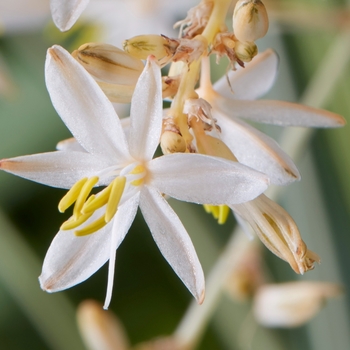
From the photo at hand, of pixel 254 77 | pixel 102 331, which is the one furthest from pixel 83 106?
pixel 102 331

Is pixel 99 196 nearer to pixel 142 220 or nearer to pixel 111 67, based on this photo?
pixel 111 67

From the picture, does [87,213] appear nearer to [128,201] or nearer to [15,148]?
[128,201]

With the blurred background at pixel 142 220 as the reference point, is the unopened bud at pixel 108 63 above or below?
above

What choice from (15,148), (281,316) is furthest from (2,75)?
(281,316)

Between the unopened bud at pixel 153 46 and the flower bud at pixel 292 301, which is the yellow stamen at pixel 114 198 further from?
the flower bud at pixel 292 301

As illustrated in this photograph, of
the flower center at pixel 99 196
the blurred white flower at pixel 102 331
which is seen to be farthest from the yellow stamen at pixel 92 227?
the blurred white flower at pixel 102 331

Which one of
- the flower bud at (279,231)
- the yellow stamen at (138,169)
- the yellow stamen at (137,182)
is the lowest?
the flower bud at (279,231)
